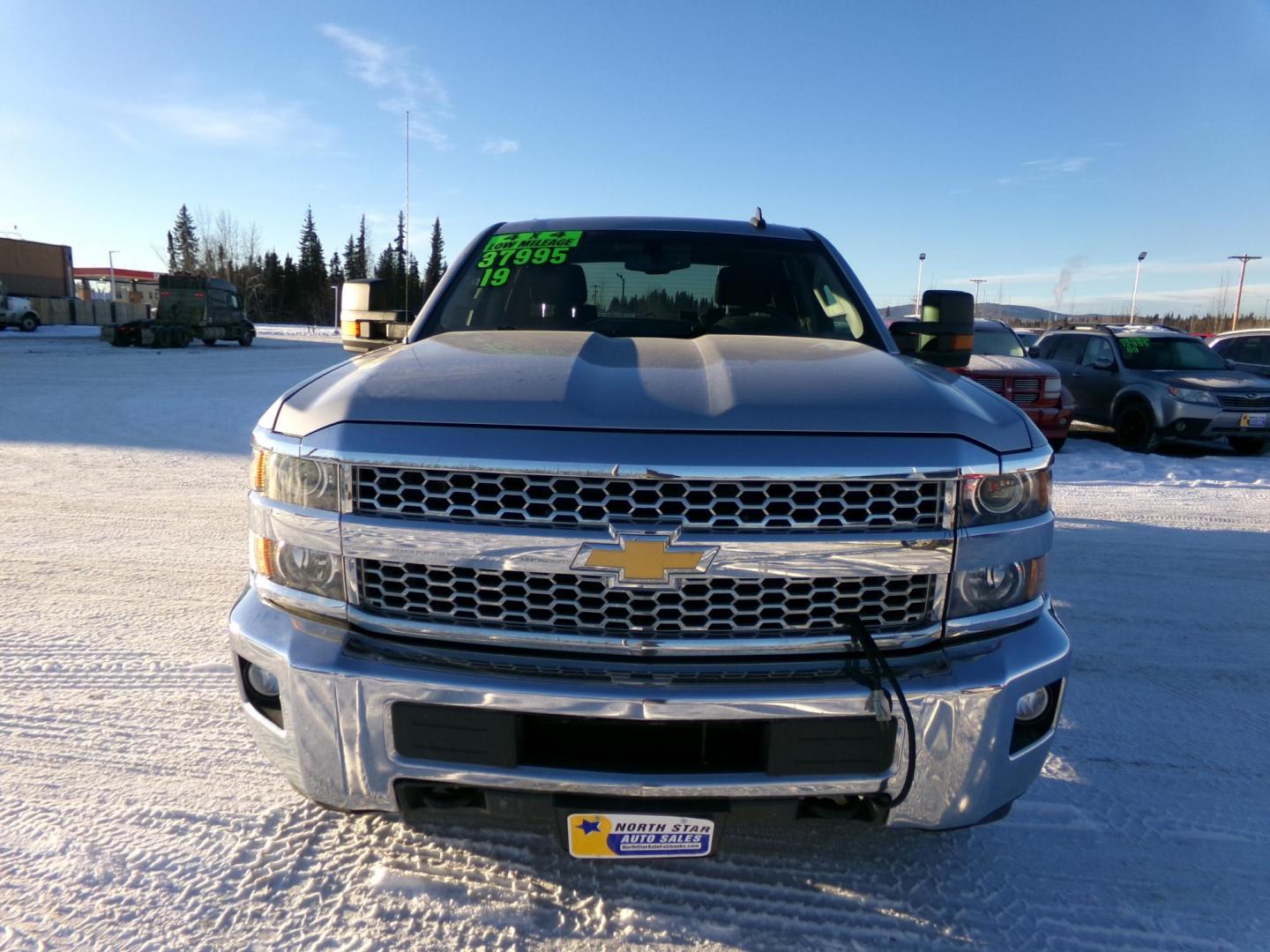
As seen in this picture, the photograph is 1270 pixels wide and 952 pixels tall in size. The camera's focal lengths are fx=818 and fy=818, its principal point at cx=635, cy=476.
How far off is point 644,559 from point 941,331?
1.91 meters

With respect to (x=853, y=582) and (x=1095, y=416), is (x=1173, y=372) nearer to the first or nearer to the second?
(x=1095, y=416)

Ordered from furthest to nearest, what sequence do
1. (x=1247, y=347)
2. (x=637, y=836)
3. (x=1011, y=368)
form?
(x=1247, y=347) → (x=1011, y=368) → (x=637, y=836)

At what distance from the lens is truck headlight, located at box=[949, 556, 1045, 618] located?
1852mm

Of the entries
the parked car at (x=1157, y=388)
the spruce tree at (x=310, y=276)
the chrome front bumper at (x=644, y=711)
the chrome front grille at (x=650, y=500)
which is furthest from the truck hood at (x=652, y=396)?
the spruce tree at (x=310, y=276)

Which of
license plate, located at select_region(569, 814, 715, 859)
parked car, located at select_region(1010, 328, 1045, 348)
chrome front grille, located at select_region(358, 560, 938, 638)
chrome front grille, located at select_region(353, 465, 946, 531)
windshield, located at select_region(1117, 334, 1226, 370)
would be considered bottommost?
license plate, located at select_region(569, 814, 715, 859)

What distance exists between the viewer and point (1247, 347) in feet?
42.7

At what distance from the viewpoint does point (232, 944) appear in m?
1.95

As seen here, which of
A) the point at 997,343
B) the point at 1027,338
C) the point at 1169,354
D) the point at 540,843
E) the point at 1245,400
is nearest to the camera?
the point at 540,843

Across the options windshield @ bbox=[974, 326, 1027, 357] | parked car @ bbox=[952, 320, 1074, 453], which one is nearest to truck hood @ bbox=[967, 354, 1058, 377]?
parked car @ bbox=[952, 320, 1074, 453]

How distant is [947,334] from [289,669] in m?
2.53

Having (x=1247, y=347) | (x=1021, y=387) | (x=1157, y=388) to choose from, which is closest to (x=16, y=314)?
(x=1021, y=387)

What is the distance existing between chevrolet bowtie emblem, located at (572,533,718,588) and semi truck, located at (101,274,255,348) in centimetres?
3072

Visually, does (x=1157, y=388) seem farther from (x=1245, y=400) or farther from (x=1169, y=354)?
(x=1169, y=354)

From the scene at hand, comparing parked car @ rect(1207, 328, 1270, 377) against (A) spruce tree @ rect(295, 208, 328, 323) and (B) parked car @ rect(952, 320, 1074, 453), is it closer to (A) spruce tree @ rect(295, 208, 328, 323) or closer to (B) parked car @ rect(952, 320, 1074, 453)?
(B) parked car @ rect(952, 320, 1074, 453)
